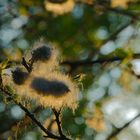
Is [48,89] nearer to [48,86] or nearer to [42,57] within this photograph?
[48,86]

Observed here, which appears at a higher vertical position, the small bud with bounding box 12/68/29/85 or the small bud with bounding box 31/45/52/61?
the small bud with bounding box 12/68/29/85

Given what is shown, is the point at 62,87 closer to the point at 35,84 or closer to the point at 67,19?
the point at 35,84

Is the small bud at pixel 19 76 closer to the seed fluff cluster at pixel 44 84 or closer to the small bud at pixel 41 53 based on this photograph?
the seed fluff cluster at pixel 44 84

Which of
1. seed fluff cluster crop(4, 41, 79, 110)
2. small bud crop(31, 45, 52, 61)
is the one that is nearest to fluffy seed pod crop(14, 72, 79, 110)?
seed fluff cluster crop(4, 41, 79, 110)

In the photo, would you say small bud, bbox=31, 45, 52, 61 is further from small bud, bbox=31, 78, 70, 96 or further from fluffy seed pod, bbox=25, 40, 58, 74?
small bud, bbox=31, 78, 70, 96

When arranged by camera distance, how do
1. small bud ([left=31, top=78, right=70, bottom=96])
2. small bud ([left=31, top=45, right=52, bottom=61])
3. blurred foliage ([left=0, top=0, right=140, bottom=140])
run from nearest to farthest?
small bud ([left=31, top=78, right=70, bottom=96]), small bud ([left=31, top=45, right=52, bottom=61]), blurred foliage ([left=0, top=0, right=140, bottom=140])

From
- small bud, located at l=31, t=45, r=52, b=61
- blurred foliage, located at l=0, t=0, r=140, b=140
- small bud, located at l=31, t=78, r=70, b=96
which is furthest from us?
blurred foliage, located at l=0, t=0, r=140, b=140

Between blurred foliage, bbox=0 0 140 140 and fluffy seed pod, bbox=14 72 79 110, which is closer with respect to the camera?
fluffy seed pod, bbox=14 72 79 110

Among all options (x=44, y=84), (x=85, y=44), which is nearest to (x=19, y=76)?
(x=44, y=84)
